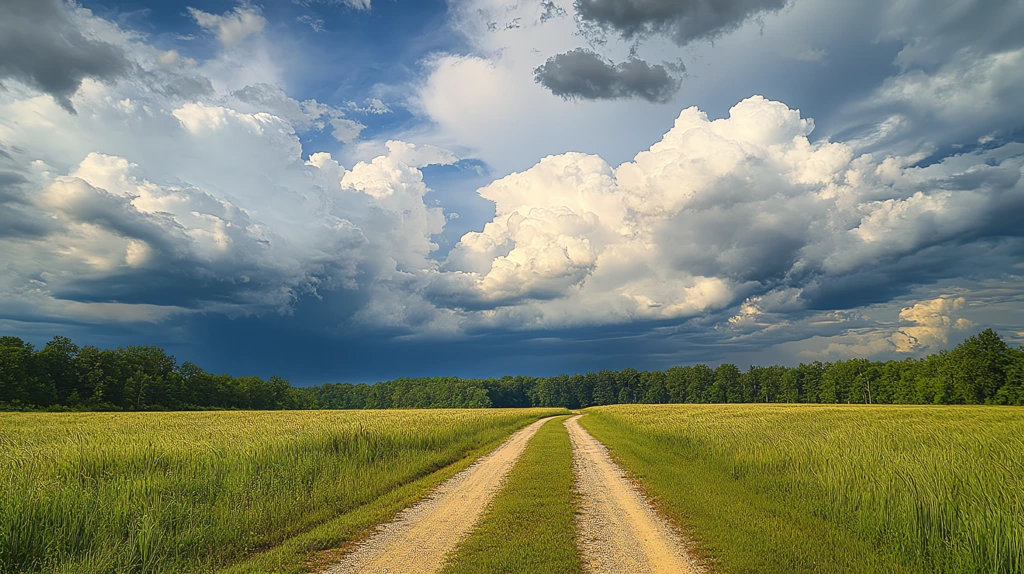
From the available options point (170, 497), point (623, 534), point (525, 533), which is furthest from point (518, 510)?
point (170, 497)

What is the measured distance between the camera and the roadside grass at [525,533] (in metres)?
7.53

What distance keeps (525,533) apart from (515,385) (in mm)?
190364

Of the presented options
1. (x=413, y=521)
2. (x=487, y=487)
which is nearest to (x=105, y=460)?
(x=413, y=521)

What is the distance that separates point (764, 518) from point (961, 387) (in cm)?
11967

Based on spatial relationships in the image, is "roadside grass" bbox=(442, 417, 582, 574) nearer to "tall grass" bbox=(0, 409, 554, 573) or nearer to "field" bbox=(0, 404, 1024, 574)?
"field" bbox=(0, 404, 1024, 574)

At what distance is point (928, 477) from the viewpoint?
31.4 ft

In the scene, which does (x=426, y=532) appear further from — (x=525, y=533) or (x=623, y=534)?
(x=623, y=534)

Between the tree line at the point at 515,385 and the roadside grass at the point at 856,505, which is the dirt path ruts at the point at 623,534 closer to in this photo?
the roadside grass at the point at 856,505

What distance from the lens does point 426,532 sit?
964 centimetres

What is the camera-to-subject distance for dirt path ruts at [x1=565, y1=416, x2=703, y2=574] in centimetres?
→ 773

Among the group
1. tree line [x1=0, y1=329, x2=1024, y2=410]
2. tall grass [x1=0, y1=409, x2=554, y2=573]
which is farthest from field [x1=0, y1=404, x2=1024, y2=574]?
tree line [x1=0, y1=329, x2=1024, y2=410]

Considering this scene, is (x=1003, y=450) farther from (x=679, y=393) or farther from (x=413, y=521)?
(x=679, y=393)

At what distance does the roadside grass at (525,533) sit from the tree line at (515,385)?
291 feet

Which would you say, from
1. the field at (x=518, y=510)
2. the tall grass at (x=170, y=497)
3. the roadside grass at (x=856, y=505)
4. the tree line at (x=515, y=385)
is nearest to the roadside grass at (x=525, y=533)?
the field at (x=518, y=510)
